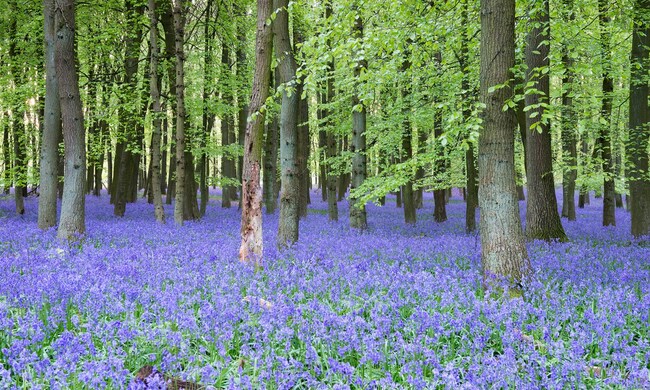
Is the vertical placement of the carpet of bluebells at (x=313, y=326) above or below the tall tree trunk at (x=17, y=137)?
below

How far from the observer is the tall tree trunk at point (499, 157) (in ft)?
18.7

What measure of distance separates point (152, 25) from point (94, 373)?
50.5ft

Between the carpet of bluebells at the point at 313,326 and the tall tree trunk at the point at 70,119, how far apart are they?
3273 millimetres

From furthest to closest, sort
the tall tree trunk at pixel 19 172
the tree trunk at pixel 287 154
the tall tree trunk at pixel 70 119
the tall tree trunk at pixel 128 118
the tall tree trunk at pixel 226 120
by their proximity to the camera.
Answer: the tall tree trunk at pixel 226 120 → the tall tree trunk at pixel 128 118 → the tall tree trunk at pixel 19 172 → the tall tree trunk at pixel 70 119 → the tree trunk at pixel 287 154

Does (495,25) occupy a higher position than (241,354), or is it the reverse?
(495,25)

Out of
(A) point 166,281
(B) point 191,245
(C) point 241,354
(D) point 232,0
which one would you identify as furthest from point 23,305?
(D) point 232,0

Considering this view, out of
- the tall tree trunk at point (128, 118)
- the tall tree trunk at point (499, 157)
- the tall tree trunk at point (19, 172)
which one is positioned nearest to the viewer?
the tall tree trunk at point (499, 157)

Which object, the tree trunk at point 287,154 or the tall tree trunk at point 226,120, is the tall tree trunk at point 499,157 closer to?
the tree trunk at point 287,154

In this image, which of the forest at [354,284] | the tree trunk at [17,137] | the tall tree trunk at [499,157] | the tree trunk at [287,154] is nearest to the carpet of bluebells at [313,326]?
the forest at [354,284]

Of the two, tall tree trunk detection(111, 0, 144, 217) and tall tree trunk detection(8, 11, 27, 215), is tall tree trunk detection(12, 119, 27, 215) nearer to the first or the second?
tall tree trunk detection(8, 11, 27, 215)

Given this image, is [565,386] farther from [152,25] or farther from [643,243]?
[152,25]

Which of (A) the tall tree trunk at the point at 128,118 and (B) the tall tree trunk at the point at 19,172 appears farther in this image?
(A) the tall tree trunk at the point at 128,118

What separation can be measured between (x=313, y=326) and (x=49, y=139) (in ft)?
39.8

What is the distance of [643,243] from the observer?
36.2 feet
